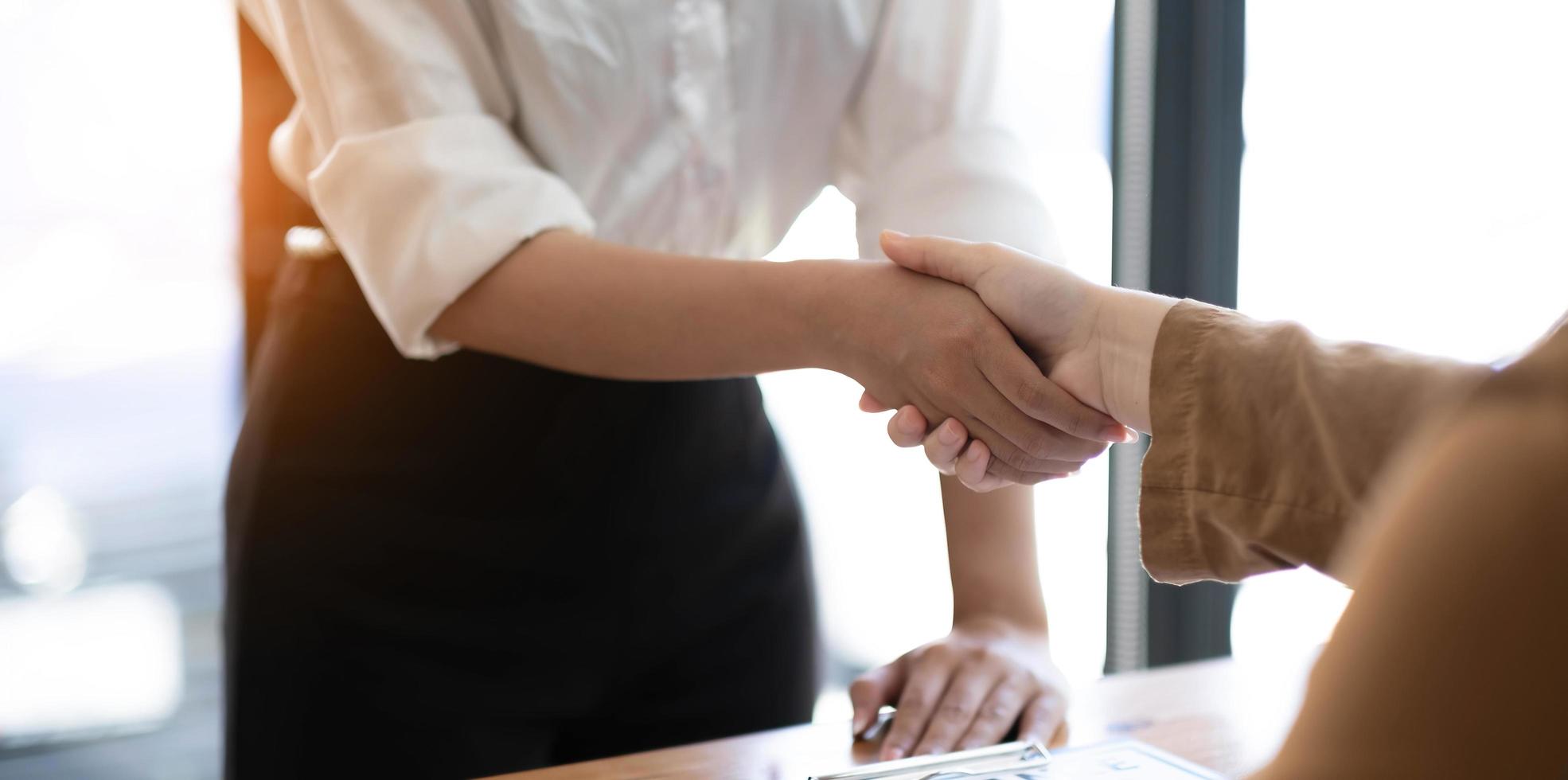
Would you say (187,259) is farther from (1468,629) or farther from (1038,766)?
(1468,629)

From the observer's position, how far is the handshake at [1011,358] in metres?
0.81

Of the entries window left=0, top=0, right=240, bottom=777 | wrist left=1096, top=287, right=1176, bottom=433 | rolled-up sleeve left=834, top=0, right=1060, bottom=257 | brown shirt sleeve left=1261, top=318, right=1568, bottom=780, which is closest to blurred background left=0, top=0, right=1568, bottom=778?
window left=0, top=0, right=240, bottom=777

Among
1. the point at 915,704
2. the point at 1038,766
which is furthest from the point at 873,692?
the point at 1038,766

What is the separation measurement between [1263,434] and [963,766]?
309mm

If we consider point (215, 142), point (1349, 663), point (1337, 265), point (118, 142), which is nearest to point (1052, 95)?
point (1337, 265)

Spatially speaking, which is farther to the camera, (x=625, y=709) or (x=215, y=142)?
(x=215, y=142)

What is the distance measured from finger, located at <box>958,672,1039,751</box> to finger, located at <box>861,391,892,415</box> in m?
0.24

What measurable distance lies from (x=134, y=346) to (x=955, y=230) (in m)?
1.29

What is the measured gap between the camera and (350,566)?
866mm

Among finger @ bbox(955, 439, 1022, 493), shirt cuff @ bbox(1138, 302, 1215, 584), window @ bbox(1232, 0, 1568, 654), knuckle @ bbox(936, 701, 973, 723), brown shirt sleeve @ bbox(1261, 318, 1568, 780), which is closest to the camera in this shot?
brown shirt sleeve @ bbox(1261, 318, 1568, 780)

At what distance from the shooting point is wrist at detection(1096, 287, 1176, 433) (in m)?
0.76

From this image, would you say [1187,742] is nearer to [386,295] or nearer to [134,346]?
[386,295]

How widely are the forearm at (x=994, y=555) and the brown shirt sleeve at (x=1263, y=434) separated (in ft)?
1.14

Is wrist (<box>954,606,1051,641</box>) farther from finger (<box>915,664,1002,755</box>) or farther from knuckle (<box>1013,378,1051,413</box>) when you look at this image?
knuckle (<box>1013,378,1051,413</box>)
